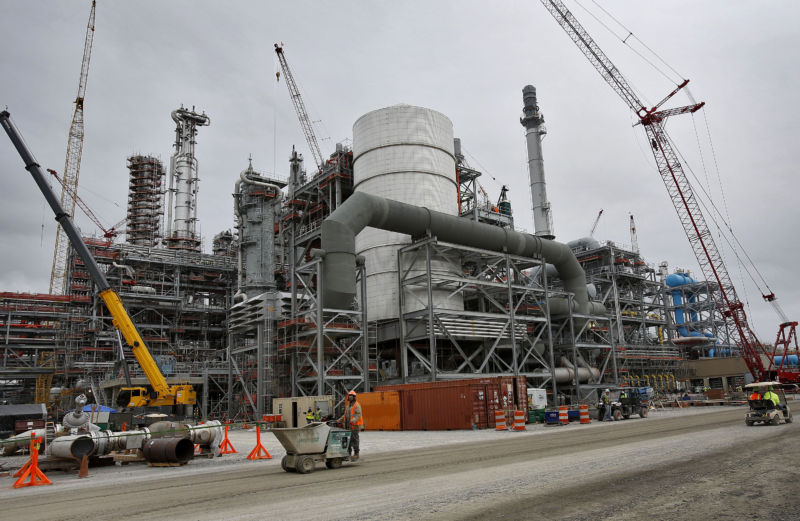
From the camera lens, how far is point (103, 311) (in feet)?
214

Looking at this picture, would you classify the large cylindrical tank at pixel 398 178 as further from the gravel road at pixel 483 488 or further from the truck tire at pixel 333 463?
the truck tire at pixel 333 463

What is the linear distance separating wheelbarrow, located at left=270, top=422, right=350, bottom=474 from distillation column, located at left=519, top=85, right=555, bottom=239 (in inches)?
2193

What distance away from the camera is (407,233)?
42.3 metres

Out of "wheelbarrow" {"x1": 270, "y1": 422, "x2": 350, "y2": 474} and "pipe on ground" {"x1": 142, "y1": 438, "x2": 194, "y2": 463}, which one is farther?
"pipe on ground" {"x1": 142, "y1": 438, "x2": 194, "y2": 463}

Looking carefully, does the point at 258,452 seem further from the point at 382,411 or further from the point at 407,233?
the point at 407,233

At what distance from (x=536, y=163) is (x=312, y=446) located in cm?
6127

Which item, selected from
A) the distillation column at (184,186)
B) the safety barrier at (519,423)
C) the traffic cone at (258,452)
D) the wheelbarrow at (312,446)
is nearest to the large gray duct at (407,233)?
the safety barrier at (519,423)

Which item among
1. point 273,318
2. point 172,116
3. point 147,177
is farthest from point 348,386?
point 147,177

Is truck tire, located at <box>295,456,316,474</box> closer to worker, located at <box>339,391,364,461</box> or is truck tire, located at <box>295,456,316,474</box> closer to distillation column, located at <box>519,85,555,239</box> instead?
worker, located at <box>339,391,364,461</box>

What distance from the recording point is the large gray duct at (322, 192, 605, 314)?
37.1 meters

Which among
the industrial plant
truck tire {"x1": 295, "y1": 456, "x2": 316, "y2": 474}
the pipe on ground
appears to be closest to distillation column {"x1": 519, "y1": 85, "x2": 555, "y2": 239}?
the industrial plant

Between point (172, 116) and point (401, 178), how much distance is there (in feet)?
165

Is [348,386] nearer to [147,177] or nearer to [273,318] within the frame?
[273,318]

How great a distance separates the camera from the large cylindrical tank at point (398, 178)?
4528 cm
